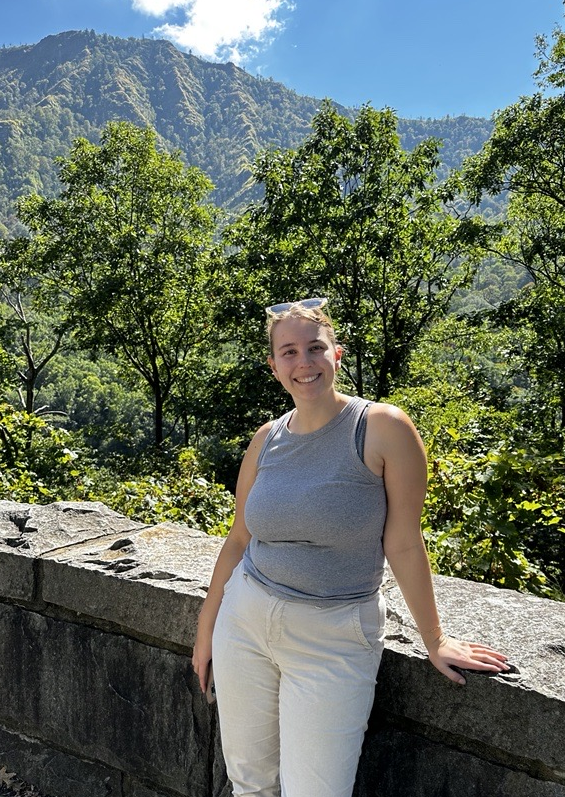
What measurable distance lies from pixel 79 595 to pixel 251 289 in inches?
520

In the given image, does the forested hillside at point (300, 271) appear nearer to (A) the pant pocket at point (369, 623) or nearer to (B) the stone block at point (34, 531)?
(B) the stone block at point (34, 531)

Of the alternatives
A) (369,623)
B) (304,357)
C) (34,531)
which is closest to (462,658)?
(369,623)

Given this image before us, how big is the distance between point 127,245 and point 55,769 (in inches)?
654

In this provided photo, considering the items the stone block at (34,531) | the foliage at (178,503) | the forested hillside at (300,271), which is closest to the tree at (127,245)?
the forested hillside at (300,271)

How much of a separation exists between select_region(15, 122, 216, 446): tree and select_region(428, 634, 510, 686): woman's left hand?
1664cm

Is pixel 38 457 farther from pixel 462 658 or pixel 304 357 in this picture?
pixel 462 658

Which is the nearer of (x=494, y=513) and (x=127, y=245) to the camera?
(x=494, y=513)

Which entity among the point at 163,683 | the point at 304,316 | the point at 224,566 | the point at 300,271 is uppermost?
the point at 300,271

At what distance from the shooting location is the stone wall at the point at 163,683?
1.51 meters

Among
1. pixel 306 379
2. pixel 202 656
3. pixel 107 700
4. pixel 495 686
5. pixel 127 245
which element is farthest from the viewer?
pixel 127 245

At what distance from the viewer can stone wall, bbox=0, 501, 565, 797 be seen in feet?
4.94

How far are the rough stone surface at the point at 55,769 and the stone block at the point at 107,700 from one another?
28mm

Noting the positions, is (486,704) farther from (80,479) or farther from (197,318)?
(197,318)

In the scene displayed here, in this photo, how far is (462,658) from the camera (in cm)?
152
